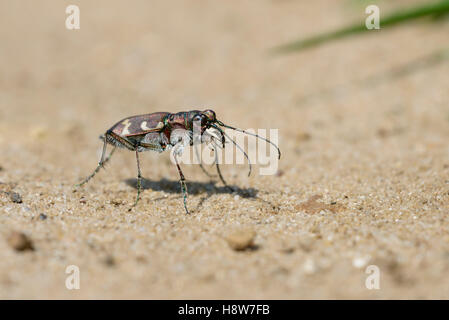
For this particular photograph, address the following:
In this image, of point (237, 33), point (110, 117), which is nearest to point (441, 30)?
point (237, 33)

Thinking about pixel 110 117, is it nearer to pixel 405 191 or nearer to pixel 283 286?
pixel 405 191

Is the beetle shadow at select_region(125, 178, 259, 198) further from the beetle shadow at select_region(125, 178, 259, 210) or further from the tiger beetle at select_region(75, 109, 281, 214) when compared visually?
the tiger beetle at select_region(75, 109, 281, 214)

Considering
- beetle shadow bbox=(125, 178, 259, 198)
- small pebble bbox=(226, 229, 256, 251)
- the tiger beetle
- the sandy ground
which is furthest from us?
beetle shadow bbox=(125, 178, 259, 198)

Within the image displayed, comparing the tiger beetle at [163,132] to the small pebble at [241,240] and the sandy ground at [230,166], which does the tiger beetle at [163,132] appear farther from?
the small pebble at [241,240]

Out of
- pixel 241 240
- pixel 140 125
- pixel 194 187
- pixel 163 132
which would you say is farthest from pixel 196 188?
pixel 241 240

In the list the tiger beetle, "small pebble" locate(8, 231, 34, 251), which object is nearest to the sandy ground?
"small pebble" locate(8, 231, 34, 251)

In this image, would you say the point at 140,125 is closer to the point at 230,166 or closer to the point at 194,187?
the point at 194,187
